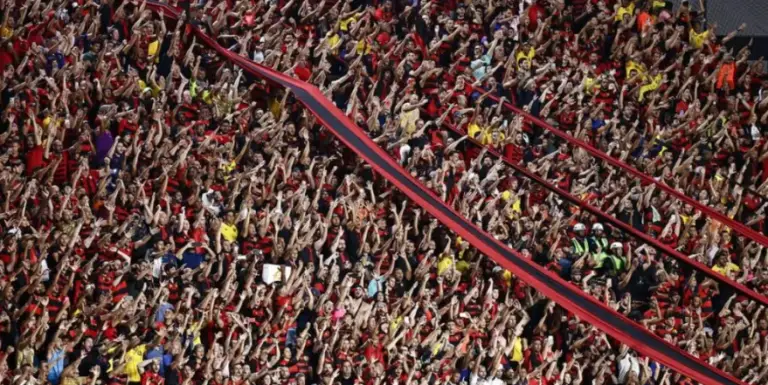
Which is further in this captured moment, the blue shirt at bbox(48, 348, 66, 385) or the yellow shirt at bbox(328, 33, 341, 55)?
the yellow shirt at bbox(328, 33, 341, 55)

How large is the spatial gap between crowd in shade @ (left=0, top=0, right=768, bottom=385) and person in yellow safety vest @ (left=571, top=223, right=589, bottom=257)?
3 cm

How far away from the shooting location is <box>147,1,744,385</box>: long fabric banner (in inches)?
814

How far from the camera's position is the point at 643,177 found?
23578 mm

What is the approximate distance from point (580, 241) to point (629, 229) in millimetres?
771

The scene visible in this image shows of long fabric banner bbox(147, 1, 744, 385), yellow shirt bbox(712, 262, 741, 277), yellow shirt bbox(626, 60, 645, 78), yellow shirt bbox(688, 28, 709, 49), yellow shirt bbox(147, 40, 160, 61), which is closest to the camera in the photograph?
long fabric banner bbox(147, 1, 744, 385)

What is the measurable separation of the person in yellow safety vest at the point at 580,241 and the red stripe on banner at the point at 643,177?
1.22m

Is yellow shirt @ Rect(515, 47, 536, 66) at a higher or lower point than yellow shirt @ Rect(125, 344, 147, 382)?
higher

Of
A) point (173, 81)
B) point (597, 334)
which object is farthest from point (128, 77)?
point (597, 334)

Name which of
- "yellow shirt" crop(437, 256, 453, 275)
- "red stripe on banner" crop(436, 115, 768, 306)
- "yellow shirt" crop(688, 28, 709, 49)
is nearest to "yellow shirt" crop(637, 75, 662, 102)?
"yellow shirt" crop(688, 28, 709, 49)

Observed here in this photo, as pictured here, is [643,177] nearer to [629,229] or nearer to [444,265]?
[629,229]

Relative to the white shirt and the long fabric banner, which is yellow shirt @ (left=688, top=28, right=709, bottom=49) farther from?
the white shirt

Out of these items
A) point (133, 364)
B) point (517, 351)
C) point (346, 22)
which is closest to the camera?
point (133, 364)

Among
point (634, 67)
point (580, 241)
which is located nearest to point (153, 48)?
point (580, 241)

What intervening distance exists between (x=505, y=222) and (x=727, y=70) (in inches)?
228
